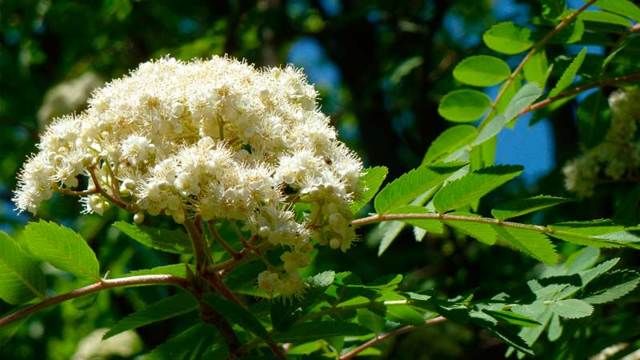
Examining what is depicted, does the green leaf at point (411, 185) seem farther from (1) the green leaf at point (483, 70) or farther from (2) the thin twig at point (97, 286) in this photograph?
(1) the green leaf at point (483, 70)

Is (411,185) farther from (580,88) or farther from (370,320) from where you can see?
(580,88)

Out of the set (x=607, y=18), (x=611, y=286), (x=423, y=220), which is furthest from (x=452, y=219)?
(x=607, y=18)

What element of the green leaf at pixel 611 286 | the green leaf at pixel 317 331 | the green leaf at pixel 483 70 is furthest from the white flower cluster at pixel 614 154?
the green leaf at pixel 317 331

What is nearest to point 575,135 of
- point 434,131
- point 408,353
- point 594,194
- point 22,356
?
point 434,131

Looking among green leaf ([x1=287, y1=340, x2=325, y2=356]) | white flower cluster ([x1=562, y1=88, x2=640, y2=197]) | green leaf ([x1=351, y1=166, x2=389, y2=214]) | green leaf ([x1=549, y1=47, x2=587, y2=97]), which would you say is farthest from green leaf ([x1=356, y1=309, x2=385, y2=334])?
white flower cluster ([x1=562, y1=88, x2=640, y2=197])

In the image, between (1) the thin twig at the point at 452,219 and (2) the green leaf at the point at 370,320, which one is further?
(2) the green leaf at the point at 370,320

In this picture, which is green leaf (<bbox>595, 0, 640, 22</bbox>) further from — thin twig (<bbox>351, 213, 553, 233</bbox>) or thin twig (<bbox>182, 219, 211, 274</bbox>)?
thin twig (<bbox>182, 219, 211, 274</bbox>)
